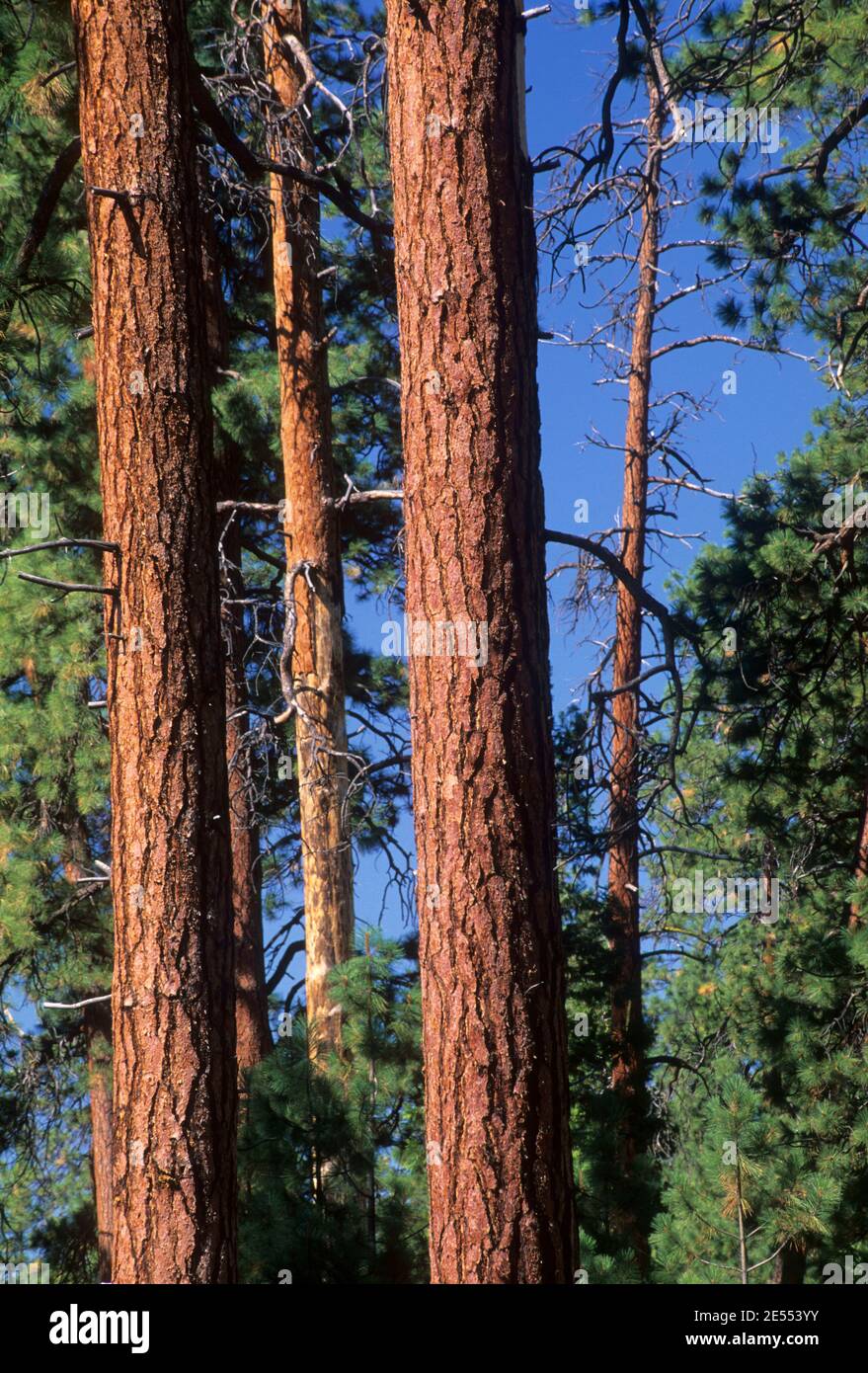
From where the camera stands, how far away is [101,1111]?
1174cm

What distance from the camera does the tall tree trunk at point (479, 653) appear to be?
11.8 ft

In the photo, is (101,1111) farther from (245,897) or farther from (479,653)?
(479,653)

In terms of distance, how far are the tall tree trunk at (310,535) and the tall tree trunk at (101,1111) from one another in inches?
156

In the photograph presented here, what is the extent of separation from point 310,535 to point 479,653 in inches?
214

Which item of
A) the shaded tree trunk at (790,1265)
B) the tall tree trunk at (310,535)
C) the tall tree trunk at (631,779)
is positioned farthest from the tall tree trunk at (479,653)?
the shaded tree trunk at (790,1265)

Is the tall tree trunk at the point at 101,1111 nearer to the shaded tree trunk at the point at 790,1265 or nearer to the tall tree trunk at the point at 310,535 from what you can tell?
the tall tree trunk at the point at 310,535

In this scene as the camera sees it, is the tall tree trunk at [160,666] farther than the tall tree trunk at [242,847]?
No

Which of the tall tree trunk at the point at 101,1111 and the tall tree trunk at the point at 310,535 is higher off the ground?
the tall tree trunk at the point at 310,535

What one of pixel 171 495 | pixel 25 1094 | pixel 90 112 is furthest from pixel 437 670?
pixel 25 1094

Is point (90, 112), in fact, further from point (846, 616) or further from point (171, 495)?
A: point (846, 616)

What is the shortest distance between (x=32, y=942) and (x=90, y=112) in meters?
7.85

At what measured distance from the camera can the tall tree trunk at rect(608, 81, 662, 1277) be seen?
25.3 ft

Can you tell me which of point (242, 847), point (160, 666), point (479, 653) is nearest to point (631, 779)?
point (242, 847)

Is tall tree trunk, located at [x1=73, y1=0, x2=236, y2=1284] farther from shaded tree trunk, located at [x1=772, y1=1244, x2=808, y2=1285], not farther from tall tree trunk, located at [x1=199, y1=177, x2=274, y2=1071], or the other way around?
shaded tree trunk, located at [x1=772, y1=1244, x2=808, y2=1285]
